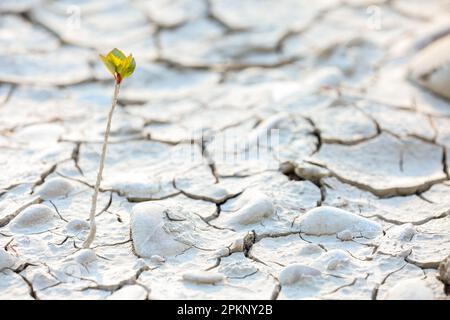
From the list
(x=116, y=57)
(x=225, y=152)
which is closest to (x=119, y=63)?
(x=116, y=57)

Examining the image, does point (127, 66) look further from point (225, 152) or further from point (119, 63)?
point (225, 152)

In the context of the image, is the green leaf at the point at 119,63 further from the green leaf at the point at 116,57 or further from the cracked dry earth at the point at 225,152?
the cracked dry earth at the point at 225,152

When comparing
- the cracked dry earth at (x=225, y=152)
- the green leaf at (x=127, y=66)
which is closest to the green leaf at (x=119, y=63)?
the green leaf at (x=127, y=66)

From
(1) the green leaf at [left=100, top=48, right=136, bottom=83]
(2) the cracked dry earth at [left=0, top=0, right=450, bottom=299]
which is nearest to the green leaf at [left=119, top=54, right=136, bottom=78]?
(1) the green leaf at [left=100, top=48, right=136, bottom=83]

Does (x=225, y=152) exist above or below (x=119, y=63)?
below

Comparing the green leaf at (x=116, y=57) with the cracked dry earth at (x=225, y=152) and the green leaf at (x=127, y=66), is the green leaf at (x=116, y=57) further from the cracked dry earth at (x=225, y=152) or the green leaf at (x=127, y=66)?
the cracked dry earth at (x=225, y=152)

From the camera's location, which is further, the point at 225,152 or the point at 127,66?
the point at 225,152

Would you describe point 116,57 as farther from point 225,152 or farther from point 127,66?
point 225,152

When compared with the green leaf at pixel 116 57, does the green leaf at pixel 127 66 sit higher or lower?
lower

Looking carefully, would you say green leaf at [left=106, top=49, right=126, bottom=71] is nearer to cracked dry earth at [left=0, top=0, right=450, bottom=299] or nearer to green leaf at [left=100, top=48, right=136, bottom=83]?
green leaf at [left=100, top=48, right=136, bottom=83]
